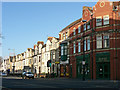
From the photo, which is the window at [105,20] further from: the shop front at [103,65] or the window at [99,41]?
the shop front at [103,65]

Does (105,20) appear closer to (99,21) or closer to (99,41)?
(99,21)

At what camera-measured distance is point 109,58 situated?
134 ft

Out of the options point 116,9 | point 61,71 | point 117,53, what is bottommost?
point 61,71

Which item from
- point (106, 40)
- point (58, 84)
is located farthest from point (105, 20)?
point (58, 84)

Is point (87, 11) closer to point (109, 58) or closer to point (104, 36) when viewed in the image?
point (104, 36)

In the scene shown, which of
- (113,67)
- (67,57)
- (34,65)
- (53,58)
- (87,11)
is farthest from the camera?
(34,65)

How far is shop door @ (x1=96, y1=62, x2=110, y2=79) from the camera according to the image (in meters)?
41.3

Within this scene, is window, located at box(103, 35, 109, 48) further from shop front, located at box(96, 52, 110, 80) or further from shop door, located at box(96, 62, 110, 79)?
shop door, located at box(96, 62, 110, 79)

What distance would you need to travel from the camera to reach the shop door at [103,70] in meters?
41.3

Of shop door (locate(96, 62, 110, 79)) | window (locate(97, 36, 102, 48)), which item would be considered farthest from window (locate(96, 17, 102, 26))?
shop door (locate(96, 62, 110, 79))

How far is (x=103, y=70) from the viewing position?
41.9 m

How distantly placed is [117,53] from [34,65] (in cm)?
5060

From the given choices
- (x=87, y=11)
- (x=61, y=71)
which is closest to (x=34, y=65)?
(x=61, y=71)

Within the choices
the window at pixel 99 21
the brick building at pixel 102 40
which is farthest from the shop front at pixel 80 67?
the window at pixel 99 21
